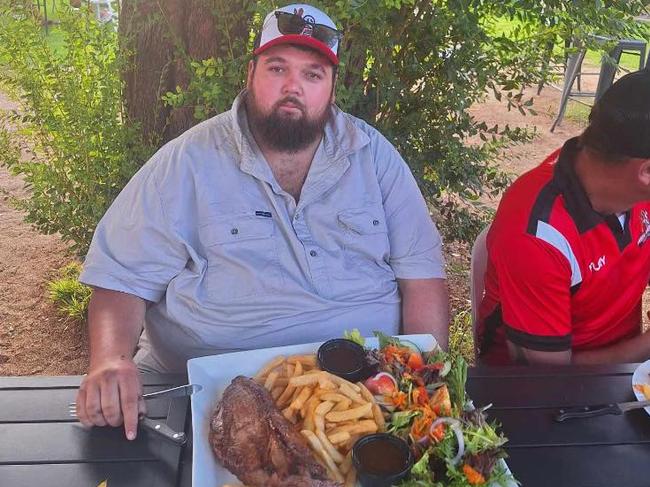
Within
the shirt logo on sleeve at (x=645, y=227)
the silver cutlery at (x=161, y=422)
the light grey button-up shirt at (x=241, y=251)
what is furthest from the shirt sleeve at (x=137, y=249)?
the shirt logo on sleeve at (x=645, y=227)

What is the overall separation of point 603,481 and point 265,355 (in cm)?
98

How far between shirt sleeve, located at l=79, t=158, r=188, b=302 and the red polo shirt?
119cm

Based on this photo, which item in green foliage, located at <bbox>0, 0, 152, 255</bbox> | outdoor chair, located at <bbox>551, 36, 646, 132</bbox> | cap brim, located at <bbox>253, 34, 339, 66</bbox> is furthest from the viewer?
outdoor chair, located at <bbox>551, 36, 646, 132</bbox>

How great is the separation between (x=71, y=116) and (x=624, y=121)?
9.14ft

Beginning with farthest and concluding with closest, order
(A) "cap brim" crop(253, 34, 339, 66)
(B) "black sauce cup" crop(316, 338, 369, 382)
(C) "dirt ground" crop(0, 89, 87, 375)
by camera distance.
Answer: (C) "dirt ground" crop(0, 89, 87, 375) → (A) "cap brim" crop(253, 34, 339, 66) → (B) "black sauce cup" crop(316, 338, 369, 382)

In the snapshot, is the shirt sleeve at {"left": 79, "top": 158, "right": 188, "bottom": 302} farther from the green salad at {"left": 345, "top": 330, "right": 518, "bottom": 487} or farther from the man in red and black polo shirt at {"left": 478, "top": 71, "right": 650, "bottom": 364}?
the man in red and black polo shirt at {"left": 478, "top": 71, "right": 650, "bottom": 364}

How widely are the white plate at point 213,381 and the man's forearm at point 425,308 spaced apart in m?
0.43

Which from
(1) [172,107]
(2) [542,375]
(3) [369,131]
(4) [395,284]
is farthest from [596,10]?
(1) [172,107]

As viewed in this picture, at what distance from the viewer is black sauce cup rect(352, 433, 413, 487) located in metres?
1.45

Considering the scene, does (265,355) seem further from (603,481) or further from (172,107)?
(172,107)

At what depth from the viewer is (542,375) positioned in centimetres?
196

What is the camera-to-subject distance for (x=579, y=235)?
2145mm

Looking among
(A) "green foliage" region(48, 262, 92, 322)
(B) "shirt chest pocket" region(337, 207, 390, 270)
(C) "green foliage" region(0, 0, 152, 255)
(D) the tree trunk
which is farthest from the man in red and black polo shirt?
(A) "green foliage" region(48, 262, 92, 322)

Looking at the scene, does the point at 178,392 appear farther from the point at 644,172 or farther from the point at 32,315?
the point at 32,315
